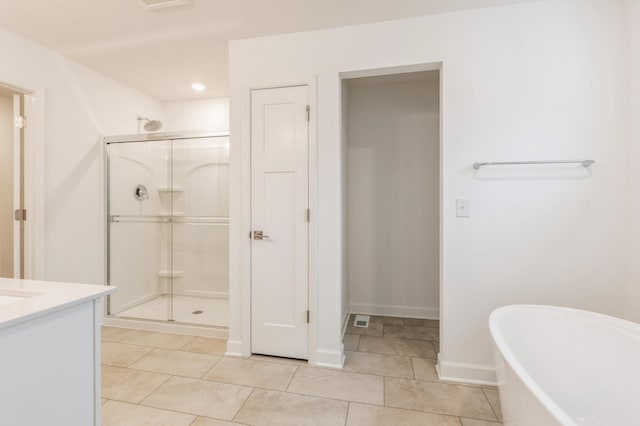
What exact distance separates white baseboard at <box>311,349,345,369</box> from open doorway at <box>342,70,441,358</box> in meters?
0.87

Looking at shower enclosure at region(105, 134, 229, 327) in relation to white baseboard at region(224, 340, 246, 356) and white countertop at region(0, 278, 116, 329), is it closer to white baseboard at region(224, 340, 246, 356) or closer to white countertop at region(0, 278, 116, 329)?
white baseboard at region(224, 340, 246, 356)

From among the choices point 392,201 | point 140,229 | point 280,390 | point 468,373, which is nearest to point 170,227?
point 140,229

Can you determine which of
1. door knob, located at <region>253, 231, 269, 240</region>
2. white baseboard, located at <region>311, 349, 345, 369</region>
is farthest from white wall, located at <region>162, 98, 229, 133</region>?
white baseboard, located at <region>311, 349, 345, 369</region>

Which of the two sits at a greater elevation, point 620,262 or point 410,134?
point 410,134

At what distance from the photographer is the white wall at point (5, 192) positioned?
3.01 meters

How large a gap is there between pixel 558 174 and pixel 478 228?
59 centimetres

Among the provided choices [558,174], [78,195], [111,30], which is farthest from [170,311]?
[558,174]

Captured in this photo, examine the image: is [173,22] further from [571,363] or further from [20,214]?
[571,363]

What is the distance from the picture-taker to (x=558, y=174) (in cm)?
183

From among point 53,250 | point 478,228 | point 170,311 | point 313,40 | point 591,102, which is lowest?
point 170,311

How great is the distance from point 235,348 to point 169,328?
868mm

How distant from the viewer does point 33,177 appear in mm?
2326

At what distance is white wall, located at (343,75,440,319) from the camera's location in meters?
3.05

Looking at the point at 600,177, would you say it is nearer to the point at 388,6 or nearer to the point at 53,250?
the point at 388,6
